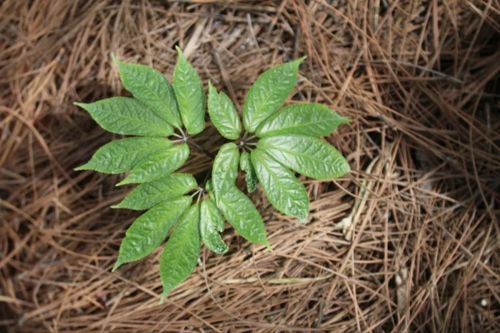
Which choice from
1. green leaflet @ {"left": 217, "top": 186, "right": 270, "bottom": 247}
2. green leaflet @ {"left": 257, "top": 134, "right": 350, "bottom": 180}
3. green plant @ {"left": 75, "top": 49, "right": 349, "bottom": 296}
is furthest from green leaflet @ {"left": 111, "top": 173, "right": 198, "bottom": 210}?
green leaflet @ {"left": 257, "top": 134, "right": 350, "bottom": 180}

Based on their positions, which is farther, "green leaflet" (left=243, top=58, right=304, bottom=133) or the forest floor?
the forest floor

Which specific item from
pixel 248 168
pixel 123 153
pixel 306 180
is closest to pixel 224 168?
pixel 248 168

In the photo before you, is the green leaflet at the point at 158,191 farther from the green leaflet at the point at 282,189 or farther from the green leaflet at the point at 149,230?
the green leaflet at the point at 282,189

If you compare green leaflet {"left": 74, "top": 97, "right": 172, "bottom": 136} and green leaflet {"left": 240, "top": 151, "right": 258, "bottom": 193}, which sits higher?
green leaflet {"left": 74, "top": 97, "right": 172, "bottom": 136}

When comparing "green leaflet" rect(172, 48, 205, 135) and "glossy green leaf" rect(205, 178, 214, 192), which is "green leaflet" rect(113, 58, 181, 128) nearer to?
"green leaflet" rect(172, 48, 205, 135)

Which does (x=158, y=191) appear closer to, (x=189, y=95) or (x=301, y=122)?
(x=189, y=95)
